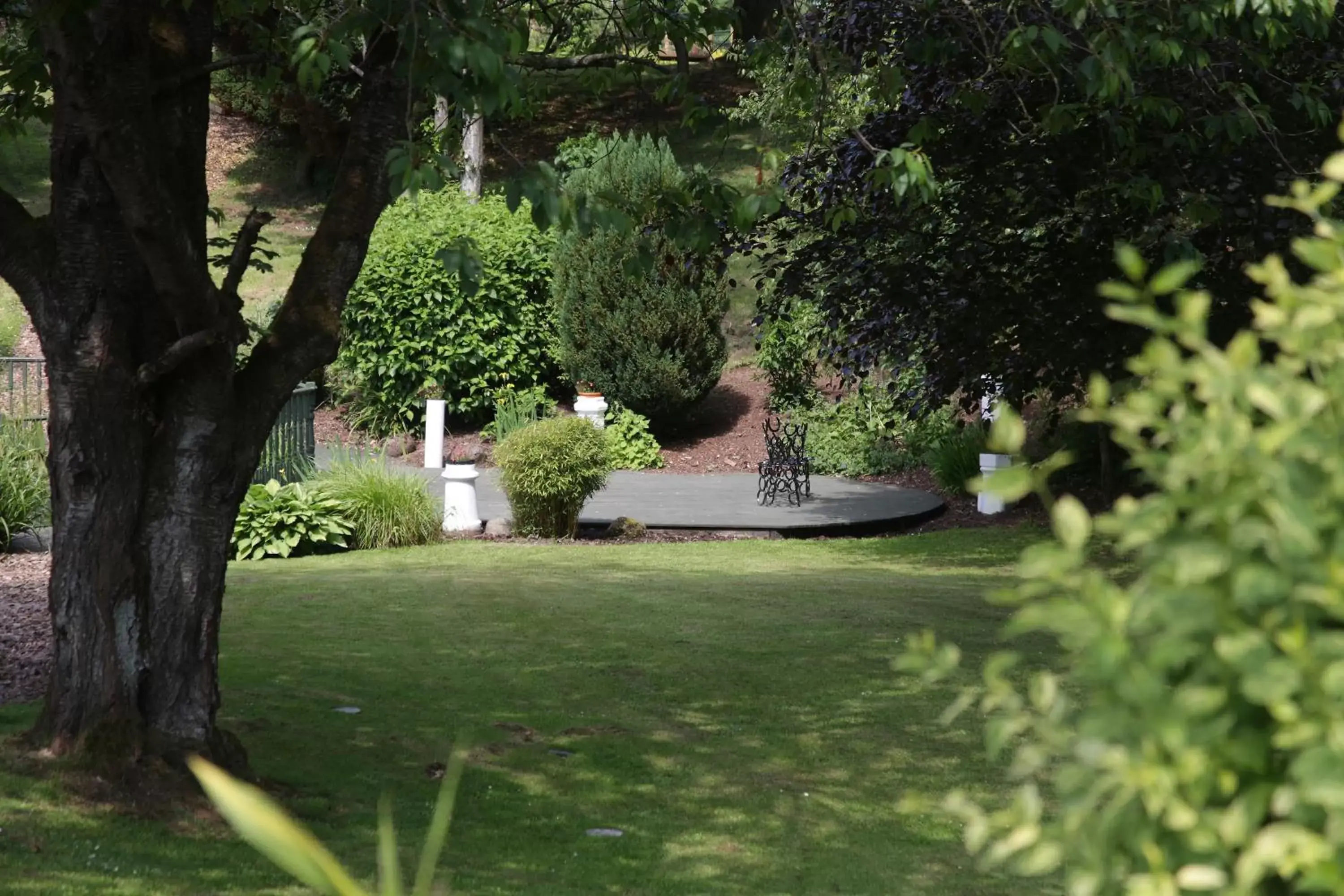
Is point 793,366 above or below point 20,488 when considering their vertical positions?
above

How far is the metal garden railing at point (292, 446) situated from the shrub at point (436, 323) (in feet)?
18.8

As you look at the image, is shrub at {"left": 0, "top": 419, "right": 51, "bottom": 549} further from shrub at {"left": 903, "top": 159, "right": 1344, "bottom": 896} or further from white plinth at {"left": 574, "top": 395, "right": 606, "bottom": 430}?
shrub at {"left": 903, "top": 159, "right": 1344, "bottom": 896}

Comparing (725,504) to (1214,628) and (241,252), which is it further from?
(1214,628)

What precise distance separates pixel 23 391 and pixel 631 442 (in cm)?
891

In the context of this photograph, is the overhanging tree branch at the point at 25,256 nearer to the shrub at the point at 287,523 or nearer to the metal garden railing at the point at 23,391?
the metal garden railing at the point at 23,391

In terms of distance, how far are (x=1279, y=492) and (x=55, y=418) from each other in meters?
4.89

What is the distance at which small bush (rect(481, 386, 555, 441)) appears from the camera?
69.6ft

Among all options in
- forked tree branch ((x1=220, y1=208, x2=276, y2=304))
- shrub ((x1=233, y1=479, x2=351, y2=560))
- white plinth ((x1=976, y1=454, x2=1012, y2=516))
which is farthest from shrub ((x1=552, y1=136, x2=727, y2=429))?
forked tree branch ((x1=220, y1=208, x2=276, y2=304))

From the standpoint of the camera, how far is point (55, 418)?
210 inches

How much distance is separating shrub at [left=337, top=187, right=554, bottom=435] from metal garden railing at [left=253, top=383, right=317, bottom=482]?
572 centimetres

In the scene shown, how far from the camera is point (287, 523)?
13.9 meters

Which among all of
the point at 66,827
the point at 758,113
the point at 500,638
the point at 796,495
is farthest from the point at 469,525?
the point at 66,827

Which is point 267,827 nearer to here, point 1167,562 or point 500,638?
point 1167,562

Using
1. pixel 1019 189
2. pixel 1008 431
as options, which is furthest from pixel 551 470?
pixel 1008 431
